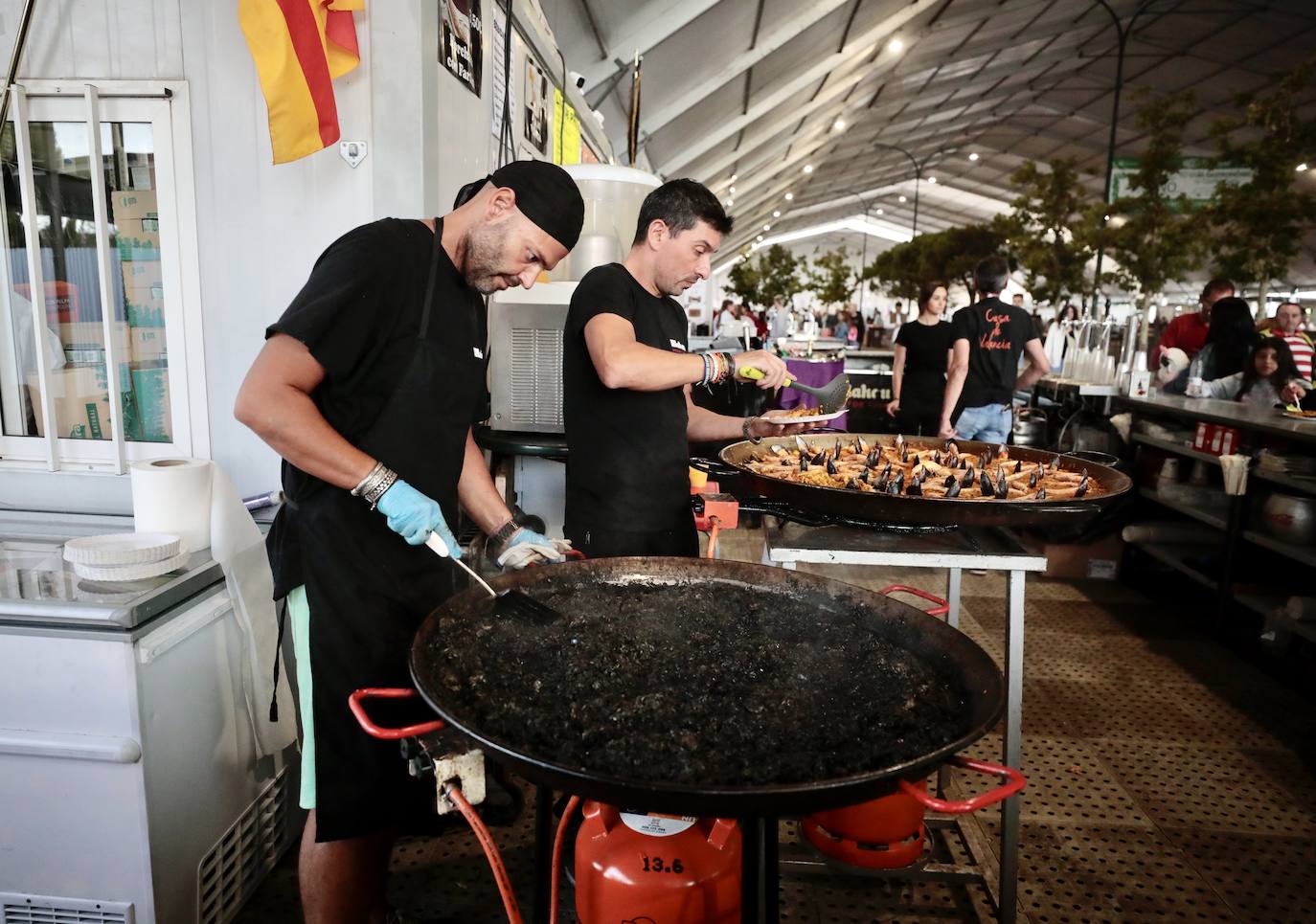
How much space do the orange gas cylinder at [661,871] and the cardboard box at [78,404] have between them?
2236 mm

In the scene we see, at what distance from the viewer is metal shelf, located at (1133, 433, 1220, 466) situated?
4.63 meters

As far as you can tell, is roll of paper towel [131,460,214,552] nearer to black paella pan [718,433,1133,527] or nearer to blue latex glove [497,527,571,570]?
blue latex glove [497,527,571,570]

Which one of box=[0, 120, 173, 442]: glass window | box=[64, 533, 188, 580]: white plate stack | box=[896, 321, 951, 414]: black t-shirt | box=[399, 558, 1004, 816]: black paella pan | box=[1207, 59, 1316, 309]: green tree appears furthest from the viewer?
box=[1207, 59, 1316, 309]: green tree

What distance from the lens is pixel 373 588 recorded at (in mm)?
1754

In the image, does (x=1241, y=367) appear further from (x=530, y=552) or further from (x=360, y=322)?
(x=360, y=322)

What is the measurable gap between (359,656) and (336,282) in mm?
811

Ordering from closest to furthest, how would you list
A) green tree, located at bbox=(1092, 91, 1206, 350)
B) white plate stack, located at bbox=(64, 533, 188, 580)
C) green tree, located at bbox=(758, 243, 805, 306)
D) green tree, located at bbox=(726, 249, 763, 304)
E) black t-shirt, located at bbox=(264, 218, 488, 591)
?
black t-shirt, located at bbox=(264, 218, 488, 591), white plate stack, located at bbox=(64, 533, 188, 580), green tree, located at bbox=(1092, 91, 1206, 350), green tree, located at bbox=(726, 249, 763, 304), green tree, located at bbox=(758, 243, 805, 306)

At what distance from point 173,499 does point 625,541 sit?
Result: 125 cm

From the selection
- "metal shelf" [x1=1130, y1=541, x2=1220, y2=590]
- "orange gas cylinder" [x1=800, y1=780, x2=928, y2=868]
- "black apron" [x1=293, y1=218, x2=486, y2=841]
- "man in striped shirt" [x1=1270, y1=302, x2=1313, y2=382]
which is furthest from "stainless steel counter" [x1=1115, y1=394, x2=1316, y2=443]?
"black apron" [x1=293, y1=218, x2=486, y2=841]

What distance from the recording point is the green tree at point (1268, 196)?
9.47m

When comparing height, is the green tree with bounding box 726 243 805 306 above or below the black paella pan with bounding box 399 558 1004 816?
above

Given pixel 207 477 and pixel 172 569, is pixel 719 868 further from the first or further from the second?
pixel 207 477

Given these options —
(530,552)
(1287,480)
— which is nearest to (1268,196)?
(1287,480)

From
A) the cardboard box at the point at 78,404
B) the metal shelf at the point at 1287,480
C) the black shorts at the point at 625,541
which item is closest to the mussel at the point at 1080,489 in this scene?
the black shorts at the point at 625,541
